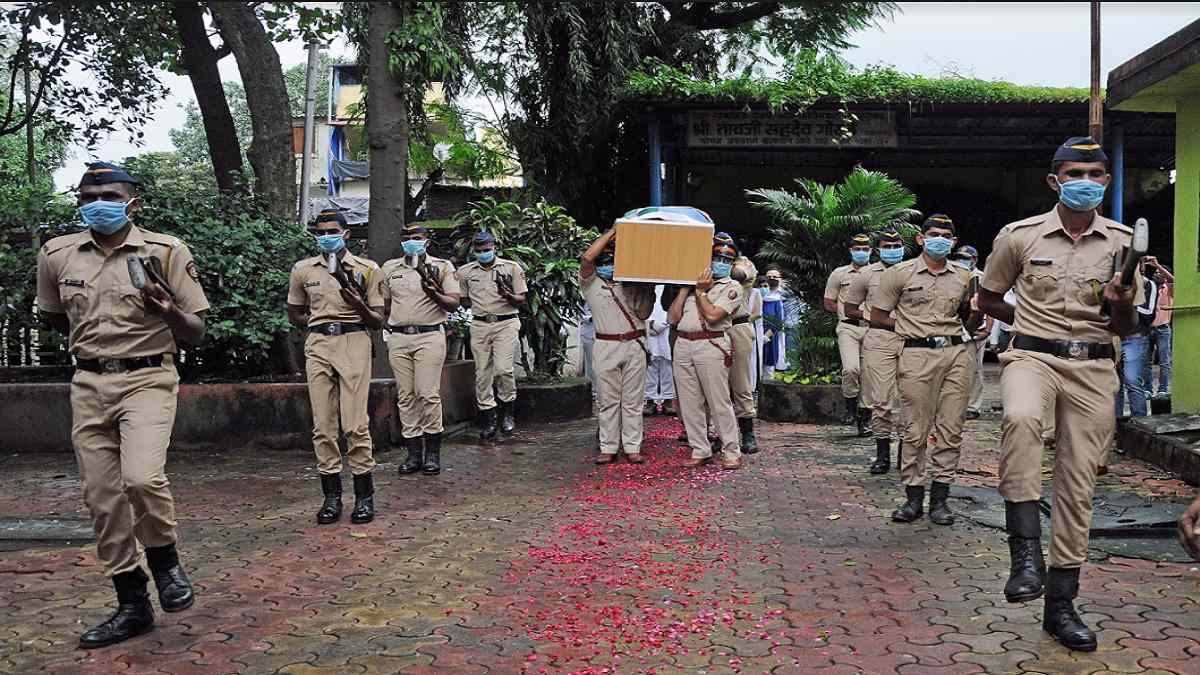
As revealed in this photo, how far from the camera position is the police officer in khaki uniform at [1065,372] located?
4805 millimetres

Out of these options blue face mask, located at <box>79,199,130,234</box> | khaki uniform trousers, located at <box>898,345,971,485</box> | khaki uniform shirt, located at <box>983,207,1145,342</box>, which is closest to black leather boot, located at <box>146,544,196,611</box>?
blue face mask, located at <box>79,199,130,234</box>

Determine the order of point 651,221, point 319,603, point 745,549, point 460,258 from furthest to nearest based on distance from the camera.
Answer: point 460,258, point 651,221, point 745,549, point 319,603

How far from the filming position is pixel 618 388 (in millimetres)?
10086

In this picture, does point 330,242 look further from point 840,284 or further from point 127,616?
point 840,284

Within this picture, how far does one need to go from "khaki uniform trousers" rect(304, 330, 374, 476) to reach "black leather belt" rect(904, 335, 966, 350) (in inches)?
149

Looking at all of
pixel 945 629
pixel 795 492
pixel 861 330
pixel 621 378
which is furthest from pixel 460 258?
pixel 945 629

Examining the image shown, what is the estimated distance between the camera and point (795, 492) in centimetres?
848

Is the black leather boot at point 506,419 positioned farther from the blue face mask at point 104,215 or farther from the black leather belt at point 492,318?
the blue face mask at point 104,215

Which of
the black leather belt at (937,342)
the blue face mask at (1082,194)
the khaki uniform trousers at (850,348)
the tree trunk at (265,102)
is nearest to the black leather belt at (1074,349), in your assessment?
the blue face mask at (1082,194)

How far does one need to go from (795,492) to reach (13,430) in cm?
734

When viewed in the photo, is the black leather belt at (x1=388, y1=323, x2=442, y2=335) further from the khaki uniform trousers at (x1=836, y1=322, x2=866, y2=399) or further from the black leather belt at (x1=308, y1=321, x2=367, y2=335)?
the khaki uniform trousers at (x1=836, y1=322, x2=866, y2=399)

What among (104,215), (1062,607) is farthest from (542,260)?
(1062,607)

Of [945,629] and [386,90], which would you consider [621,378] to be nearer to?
[386,90]

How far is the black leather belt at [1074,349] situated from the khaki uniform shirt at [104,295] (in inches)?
157
